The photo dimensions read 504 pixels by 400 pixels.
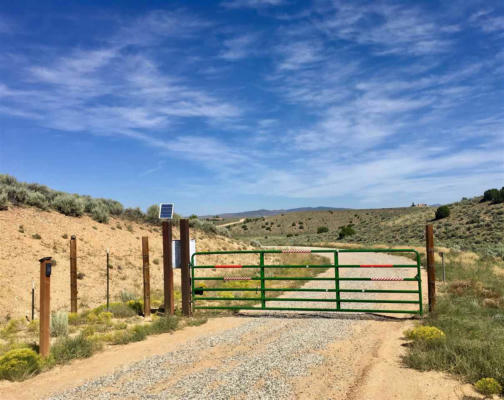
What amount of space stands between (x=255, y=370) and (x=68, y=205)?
20.8m

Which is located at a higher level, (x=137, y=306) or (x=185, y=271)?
(x=185, y=271)

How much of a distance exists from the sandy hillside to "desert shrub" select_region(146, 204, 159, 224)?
341 centimetres

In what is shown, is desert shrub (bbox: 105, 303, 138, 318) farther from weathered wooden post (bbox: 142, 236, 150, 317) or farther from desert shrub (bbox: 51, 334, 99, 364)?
desert shrub (bbox: 51, 334, 99, 364)

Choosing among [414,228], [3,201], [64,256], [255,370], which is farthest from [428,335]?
[414,228]

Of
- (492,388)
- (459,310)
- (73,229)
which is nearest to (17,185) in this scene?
(73,229)

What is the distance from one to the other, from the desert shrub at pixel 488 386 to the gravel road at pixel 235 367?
5.87 ft

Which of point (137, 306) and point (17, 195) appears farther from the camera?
point (17, 195)

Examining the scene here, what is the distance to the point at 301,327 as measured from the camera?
9984mm

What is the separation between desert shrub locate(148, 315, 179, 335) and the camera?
33.5 ft

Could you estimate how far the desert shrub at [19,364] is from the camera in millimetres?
7109

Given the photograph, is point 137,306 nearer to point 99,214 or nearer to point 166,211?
point 166,211

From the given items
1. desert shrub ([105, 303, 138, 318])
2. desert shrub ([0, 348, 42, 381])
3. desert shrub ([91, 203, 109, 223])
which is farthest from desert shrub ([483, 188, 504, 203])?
desert shrub ([0, 348, 42, 381])

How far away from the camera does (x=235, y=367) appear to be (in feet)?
23.1

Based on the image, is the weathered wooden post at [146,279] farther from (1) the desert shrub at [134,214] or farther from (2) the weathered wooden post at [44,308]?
(1) the desert shrub at [134,214]
